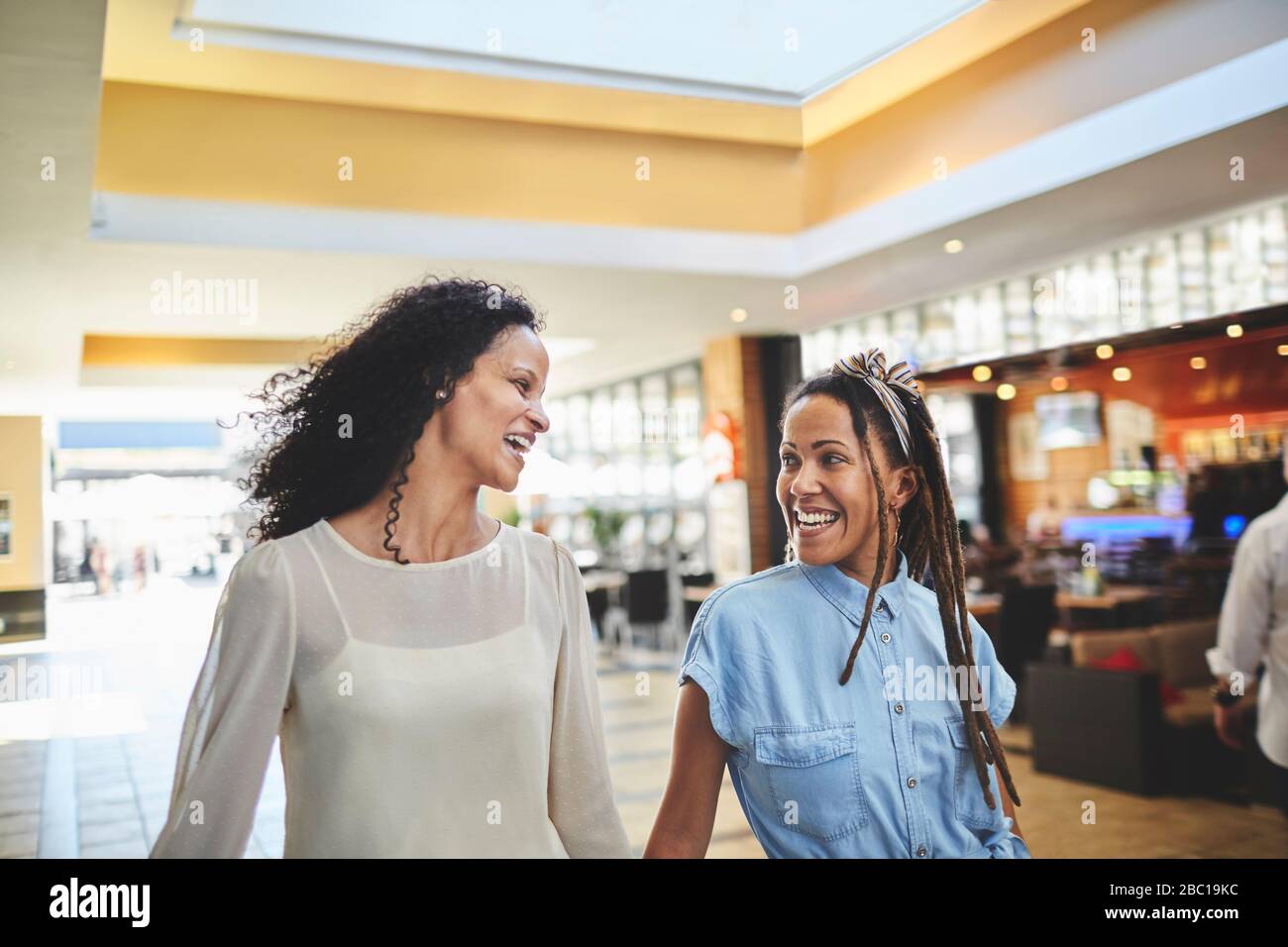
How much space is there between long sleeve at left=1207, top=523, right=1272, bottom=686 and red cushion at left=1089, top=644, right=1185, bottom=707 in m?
1.79

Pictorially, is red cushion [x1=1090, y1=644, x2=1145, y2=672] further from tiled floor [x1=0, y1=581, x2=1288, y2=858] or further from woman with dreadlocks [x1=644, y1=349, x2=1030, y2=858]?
woman with dreadlocks [x1=644, y1=349, x2=1030, y2=858]

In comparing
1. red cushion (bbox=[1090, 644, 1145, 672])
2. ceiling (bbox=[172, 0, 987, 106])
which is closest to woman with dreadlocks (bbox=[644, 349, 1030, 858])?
ceiling (bbox=[172, 0, 987, 106])

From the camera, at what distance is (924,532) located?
62.5 inches

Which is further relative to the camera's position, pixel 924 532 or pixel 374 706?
pixel 924 532

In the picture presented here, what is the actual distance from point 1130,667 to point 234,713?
529 cm

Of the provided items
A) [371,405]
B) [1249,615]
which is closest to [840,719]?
[371,405]

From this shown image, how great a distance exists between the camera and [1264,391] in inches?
234

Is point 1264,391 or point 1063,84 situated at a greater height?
point 1063,84

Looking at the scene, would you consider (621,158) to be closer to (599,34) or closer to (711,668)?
(599,34)

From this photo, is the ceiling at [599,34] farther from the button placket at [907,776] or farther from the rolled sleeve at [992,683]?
the button placket at [907,776]

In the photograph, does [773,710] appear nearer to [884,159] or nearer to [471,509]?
[471,509]

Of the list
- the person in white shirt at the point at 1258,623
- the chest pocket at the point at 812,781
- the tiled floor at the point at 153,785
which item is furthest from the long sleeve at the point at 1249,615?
the chest pocket at the point at 812,781
